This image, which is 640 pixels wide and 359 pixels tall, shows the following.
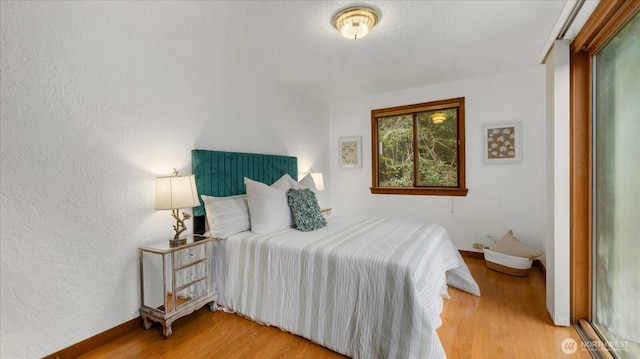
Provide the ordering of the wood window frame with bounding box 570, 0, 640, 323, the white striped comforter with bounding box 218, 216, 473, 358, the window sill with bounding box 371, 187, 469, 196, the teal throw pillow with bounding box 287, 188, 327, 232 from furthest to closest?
the window sill with bounding box 371, 187, 469, 196
the teal throw pillow with bounding box 287, 188, 327, 232
the wood window frame with bounding box 570, 0, 640, 323
the white striped comforter with bounding box 218, 216, 473, 358

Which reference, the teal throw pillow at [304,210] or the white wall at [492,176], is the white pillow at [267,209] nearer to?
the teal throw pillow at [304,210]

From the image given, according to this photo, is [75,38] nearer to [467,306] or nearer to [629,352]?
[467,306]

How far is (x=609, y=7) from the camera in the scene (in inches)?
58.9

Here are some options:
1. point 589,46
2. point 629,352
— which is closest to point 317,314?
point 629,352

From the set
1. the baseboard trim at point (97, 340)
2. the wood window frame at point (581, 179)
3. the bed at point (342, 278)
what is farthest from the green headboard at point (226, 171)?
the wood window frame at point (581, 179)

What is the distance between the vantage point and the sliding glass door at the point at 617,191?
1437 mm

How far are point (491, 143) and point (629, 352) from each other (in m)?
2.53

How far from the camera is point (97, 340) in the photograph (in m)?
1.89

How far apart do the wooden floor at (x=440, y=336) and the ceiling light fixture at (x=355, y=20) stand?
2260 millimetres

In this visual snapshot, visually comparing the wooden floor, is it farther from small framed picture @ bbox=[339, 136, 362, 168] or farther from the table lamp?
small framed picture @ bbox=[339, 136, 362, 168]

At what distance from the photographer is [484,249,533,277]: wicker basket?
2.96 metres

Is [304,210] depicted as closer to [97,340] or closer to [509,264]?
[97,340]

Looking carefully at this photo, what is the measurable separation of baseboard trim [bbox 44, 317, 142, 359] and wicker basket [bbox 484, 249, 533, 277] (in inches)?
138

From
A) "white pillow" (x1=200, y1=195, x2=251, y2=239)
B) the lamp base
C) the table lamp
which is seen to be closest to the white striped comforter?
"white pillow" (x1=200, y1=195, x2=251, y2=239)
